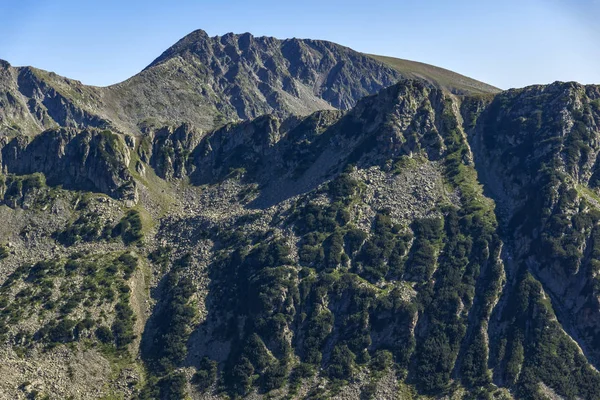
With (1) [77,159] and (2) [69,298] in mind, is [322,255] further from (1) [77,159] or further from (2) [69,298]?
(1) [77,159]

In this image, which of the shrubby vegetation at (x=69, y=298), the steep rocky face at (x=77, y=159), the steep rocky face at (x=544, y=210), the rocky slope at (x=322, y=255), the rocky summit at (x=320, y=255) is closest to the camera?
the rocky summit at (x=320, y=255)

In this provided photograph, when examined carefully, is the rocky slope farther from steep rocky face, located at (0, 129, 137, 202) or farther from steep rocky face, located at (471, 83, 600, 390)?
steep rocky face, located at (0, 129, 137, 202)

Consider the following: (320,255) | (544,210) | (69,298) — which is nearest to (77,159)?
(69,298)

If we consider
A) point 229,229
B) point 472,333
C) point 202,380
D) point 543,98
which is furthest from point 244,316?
point 543,98

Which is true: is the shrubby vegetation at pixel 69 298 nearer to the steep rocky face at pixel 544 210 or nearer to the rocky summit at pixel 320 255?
the rocky summit at pixel 320 255

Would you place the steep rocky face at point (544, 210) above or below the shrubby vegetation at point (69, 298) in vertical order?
above

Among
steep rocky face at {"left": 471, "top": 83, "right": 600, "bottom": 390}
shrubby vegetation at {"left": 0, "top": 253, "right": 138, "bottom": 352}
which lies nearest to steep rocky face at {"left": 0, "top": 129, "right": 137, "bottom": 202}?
shrubby vegetation at {"left": 0, "top": 253, "right": 138, "bottom": 352}

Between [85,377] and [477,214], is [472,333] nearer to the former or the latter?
[477,214]

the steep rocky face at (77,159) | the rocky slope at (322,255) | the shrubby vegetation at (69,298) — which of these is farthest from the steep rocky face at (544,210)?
the steep rocky face at (77,159)
